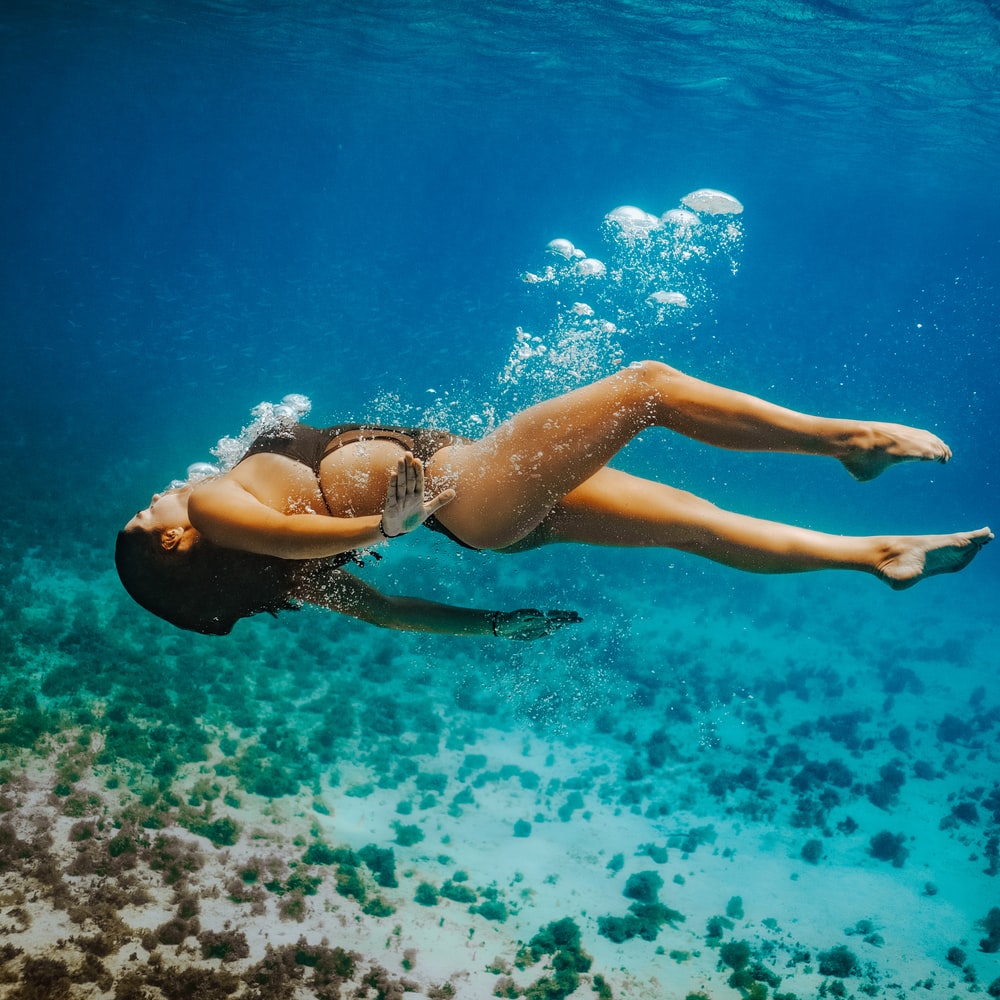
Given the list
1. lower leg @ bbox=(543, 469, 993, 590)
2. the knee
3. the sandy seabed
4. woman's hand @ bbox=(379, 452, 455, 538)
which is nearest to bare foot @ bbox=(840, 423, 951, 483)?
lower leg @ bbox=(543, 469, 993, 590)

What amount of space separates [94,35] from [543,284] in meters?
61.0

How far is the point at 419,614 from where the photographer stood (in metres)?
3.82

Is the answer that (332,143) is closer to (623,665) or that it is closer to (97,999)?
(623,665)

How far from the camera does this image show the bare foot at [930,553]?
10.3ft

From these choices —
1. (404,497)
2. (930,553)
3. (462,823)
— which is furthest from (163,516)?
(462,823)

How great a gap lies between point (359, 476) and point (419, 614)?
1081mm

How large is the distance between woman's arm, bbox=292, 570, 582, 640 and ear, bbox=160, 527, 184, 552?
82 centimetres

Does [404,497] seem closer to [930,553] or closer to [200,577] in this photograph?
[200,577]

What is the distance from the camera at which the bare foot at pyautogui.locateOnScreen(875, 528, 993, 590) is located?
10.3 feet

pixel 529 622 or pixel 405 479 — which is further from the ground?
pixel 405 479

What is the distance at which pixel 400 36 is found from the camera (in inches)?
854

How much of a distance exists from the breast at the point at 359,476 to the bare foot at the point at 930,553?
6.96 ft

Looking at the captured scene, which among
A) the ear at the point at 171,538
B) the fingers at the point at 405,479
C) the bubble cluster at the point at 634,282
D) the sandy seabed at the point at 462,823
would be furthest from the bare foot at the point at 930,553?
the bubble cluster at the point at 634,282

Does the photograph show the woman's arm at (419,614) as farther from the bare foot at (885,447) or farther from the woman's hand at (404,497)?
the bare foot at (885,447)
